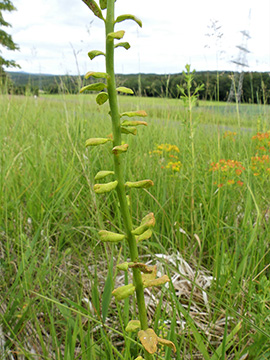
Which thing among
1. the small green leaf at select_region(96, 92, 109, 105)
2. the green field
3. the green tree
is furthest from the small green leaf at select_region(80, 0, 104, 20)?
the green tree

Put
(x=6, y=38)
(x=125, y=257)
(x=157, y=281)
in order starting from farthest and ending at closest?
(x=6, y=38), (x=125, y=257), (x=157, y=281)

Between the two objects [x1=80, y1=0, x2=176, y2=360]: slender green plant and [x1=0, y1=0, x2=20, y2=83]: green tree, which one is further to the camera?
[x1=0, y1=0, x2=20, y2=83]: green tree

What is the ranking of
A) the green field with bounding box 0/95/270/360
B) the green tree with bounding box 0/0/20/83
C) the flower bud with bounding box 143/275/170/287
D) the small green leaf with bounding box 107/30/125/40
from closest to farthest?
1. the small green leaf with bounding box 107/30/125/40
2. the flower bud with bounding box 143/275/170/287
3. the green field with bounding box 0/95/270/360
4. the green tree with bounding box 0/0/20/83

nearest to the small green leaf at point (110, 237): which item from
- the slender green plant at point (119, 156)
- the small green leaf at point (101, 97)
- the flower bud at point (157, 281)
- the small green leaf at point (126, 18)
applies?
the slender green plant at point (119, 156)

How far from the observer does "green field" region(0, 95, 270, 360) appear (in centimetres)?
113

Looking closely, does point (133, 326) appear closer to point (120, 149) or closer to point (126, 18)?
point (120, 149)

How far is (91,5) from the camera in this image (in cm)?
54

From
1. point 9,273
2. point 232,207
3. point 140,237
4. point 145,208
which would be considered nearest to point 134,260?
point 140,237

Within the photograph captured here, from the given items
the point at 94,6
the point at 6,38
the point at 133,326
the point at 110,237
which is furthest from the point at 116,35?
the point at 6,38

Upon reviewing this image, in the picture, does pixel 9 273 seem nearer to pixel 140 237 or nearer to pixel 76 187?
pixel 76 187

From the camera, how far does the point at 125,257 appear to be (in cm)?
136

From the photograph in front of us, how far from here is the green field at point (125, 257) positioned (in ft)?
3.71

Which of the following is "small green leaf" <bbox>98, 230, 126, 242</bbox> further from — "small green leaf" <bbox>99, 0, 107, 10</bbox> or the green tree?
the green tree

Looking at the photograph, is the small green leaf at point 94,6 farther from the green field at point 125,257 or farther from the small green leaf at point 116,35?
the green field at point 125,257
